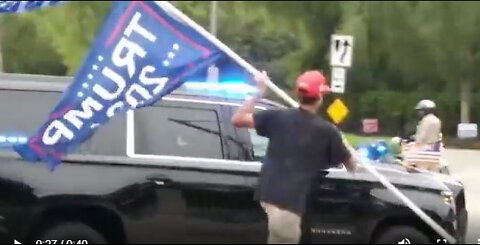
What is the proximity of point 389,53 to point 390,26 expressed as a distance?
1041 mm

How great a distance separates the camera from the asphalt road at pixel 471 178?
10844mm

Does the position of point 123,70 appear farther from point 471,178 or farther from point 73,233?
point 471,178

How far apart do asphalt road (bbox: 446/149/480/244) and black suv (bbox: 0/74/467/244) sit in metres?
2.64

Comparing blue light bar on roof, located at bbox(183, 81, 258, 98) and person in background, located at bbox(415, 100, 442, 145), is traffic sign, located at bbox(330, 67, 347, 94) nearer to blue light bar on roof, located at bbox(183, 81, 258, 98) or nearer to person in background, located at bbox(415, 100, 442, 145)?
person in background, located at bbox(415, 100, 442, 145)

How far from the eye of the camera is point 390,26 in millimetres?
34625

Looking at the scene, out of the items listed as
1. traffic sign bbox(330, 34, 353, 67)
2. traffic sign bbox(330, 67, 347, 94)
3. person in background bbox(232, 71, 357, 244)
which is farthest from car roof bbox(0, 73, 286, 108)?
traffic sign bbox(330, 34, 353, 67)

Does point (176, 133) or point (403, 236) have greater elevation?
point (176, 133)

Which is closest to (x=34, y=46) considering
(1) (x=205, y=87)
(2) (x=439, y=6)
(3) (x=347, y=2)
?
(3) (x=347, y=2)

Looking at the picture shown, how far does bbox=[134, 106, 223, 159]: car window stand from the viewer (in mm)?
7930

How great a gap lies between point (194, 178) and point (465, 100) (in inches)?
465

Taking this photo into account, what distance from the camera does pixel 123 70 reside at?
20.0 ft

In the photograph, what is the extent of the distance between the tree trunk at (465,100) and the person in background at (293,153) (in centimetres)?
894

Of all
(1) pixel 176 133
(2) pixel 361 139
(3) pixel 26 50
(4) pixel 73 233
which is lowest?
(4) pixel 73 233

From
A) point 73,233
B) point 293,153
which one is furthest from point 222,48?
point 73,233
